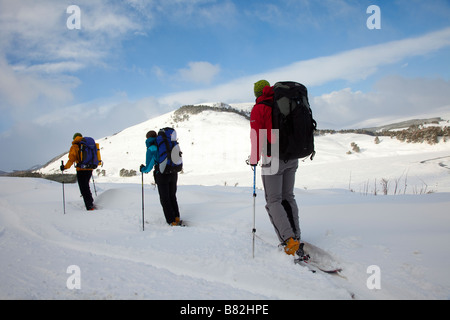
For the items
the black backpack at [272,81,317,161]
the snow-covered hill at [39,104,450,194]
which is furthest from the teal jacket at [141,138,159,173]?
the snow-covered hill at [39,104,450,194]

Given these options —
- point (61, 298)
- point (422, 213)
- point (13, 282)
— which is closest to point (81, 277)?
point (61, 298)

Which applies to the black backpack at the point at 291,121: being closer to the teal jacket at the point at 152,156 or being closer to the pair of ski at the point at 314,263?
the pair of ski at the point at 314,263

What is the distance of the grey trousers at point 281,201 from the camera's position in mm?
3297

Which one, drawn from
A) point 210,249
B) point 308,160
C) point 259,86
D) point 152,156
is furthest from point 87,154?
point 308,160

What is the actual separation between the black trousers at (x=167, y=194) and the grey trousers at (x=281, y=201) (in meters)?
2.45

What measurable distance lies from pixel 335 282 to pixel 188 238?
2.16m

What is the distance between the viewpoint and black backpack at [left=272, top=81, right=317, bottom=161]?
3113mm

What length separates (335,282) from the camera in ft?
8.83

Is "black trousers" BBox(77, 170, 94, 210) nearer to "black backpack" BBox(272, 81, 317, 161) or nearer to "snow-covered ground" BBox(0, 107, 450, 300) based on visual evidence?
"snow-covered ground" BBox(0, 107, 450, 300)

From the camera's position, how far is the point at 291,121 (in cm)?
313

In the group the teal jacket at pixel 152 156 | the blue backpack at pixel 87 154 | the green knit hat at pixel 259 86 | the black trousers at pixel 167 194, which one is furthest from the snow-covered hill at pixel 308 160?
the blue backpack at pixel 87 154
